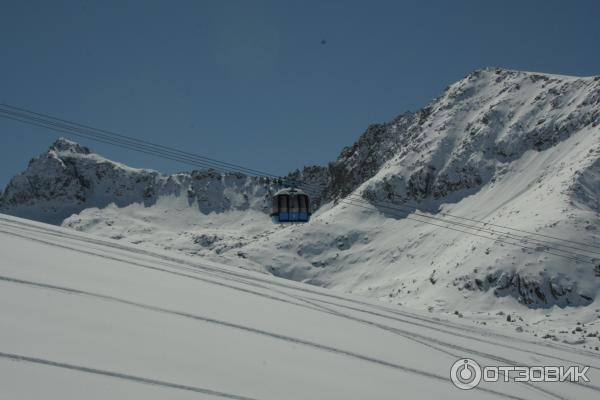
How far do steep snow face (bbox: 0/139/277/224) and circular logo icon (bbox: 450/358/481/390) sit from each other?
170 m

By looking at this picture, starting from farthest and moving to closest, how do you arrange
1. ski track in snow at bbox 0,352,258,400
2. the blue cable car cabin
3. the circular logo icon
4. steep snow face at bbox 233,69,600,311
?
steep snow face at bbox 233,69,600,311 < the blue cable car cabin < the circular logo icon < ski track in snow at bbox 0,352,258,400

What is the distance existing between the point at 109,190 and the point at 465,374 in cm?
19483

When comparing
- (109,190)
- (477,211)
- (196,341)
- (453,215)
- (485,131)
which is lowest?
(196,341)

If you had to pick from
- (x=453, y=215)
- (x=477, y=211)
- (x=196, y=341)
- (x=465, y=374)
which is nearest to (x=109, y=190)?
(x=453, y=215)

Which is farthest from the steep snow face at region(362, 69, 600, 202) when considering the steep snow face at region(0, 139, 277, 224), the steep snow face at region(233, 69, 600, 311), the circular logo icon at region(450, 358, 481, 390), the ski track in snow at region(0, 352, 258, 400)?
the ski track in snow at region(0, 352, 258, 400)

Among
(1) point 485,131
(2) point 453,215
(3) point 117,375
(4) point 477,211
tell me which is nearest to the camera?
(3) point 117,375

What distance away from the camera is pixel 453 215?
93.2 m

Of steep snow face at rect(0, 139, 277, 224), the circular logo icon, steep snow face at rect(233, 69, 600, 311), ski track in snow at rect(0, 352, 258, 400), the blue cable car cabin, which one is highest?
steep snow face at rect(0, 139, 277, 224)

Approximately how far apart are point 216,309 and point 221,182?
189m

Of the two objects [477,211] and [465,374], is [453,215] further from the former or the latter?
[465,374]

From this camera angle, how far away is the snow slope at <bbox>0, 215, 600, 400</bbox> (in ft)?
17.6

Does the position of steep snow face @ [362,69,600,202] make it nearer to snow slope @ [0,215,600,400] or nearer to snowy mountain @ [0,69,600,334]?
snowy mountain @ [0,69,600,334]

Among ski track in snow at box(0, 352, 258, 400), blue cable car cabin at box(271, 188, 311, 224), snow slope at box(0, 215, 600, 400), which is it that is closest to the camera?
ski track in snow at box(0, 352, 258, 400)

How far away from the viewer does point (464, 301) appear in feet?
186
